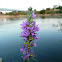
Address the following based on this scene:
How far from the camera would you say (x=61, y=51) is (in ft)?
57.5

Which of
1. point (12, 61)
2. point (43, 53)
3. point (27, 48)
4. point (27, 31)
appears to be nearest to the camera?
point (27, 31)

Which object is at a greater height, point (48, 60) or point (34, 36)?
point (34, 36)

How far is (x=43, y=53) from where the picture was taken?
54.4ft

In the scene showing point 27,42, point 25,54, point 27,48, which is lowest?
point 25,54

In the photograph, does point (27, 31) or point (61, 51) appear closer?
point (27, 31)

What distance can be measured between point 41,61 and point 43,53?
2.42 meters

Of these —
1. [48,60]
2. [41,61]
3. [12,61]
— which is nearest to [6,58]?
[12,61]

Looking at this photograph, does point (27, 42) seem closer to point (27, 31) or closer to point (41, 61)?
point (27, 31)

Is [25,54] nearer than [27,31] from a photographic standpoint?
No

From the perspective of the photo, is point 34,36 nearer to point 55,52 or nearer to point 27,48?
point 27,48

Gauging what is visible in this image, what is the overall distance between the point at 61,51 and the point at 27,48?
16.5 meters

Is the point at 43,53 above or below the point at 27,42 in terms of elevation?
below

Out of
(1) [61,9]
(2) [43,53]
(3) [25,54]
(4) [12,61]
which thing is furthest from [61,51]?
(3) [25,54]

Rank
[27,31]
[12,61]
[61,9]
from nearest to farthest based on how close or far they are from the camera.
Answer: [27,31] < [12,61] < [61,9]
